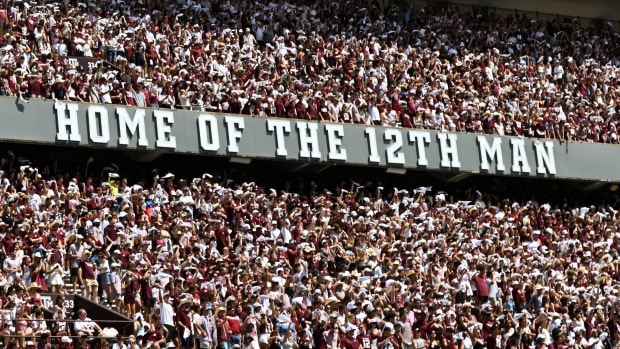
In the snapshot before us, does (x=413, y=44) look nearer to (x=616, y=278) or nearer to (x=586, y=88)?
(x=586, y=88)

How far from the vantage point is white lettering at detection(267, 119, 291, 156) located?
37.1 meters

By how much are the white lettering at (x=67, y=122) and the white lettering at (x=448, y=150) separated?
9.90 metres

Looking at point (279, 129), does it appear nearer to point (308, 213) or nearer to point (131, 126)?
point (308, 213)

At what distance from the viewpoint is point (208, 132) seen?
36344 millimetres

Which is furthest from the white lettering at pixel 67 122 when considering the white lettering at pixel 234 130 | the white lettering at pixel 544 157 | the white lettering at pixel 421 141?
the white lettering at pixel 544 157

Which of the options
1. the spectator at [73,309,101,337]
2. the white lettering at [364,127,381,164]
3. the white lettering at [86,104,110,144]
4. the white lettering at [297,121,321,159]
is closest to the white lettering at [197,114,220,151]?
the white lettering at [297,121,321,159]

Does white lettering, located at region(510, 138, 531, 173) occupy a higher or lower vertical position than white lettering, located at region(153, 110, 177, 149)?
lower

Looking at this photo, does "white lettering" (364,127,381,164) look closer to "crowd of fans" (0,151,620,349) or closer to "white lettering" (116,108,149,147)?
"crowd of fans" (0,151,620,349)

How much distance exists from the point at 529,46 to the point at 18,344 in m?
25.5

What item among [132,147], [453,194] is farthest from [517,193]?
[132,147]

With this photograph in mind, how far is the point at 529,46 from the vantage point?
46.1m

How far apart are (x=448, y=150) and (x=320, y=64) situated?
396cm

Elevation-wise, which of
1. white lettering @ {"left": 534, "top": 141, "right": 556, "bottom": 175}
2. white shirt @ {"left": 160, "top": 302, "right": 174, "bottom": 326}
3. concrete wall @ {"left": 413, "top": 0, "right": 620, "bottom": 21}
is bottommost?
white shirt @ {"left": 160, "top": 302, "right": 174, "bottom": 326}

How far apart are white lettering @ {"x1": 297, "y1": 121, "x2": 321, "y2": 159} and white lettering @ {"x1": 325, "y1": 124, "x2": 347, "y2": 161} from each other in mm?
299
